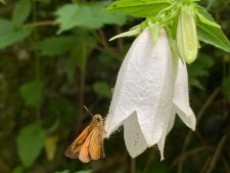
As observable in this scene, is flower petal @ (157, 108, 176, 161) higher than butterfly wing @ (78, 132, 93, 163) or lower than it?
higher

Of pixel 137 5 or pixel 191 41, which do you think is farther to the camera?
pixel 137 5

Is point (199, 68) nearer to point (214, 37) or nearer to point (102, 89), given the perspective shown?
point (102, 89)

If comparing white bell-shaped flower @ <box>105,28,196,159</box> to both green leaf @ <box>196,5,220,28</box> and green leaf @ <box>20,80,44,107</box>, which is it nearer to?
green leaf @ <box>196,5,220,28</box>

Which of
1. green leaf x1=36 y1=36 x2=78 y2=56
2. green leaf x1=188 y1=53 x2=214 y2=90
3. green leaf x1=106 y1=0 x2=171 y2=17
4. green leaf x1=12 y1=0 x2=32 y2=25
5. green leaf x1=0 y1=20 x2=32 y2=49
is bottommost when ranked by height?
green leaf x1=188 y1=53 x2=214 y2=90

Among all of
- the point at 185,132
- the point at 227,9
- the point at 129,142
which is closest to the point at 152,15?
the point at 129,142

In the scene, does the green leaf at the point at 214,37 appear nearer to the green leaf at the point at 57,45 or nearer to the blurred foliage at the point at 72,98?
the blurred foliage at the point at 72,98

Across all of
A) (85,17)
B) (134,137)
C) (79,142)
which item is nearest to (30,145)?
(85,17)

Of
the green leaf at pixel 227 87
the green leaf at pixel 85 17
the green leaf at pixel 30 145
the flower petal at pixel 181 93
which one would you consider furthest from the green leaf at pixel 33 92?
the flower petal at pixel 181 93

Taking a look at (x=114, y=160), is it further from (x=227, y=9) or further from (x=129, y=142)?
(x=129, y=142)

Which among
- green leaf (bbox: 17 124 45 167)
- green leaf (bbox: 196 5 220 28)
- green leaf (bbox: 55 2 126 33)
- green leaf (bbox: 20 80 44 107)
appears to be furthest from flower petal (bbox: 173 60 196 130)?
green leaf (bbox: 20 80 44 107)
